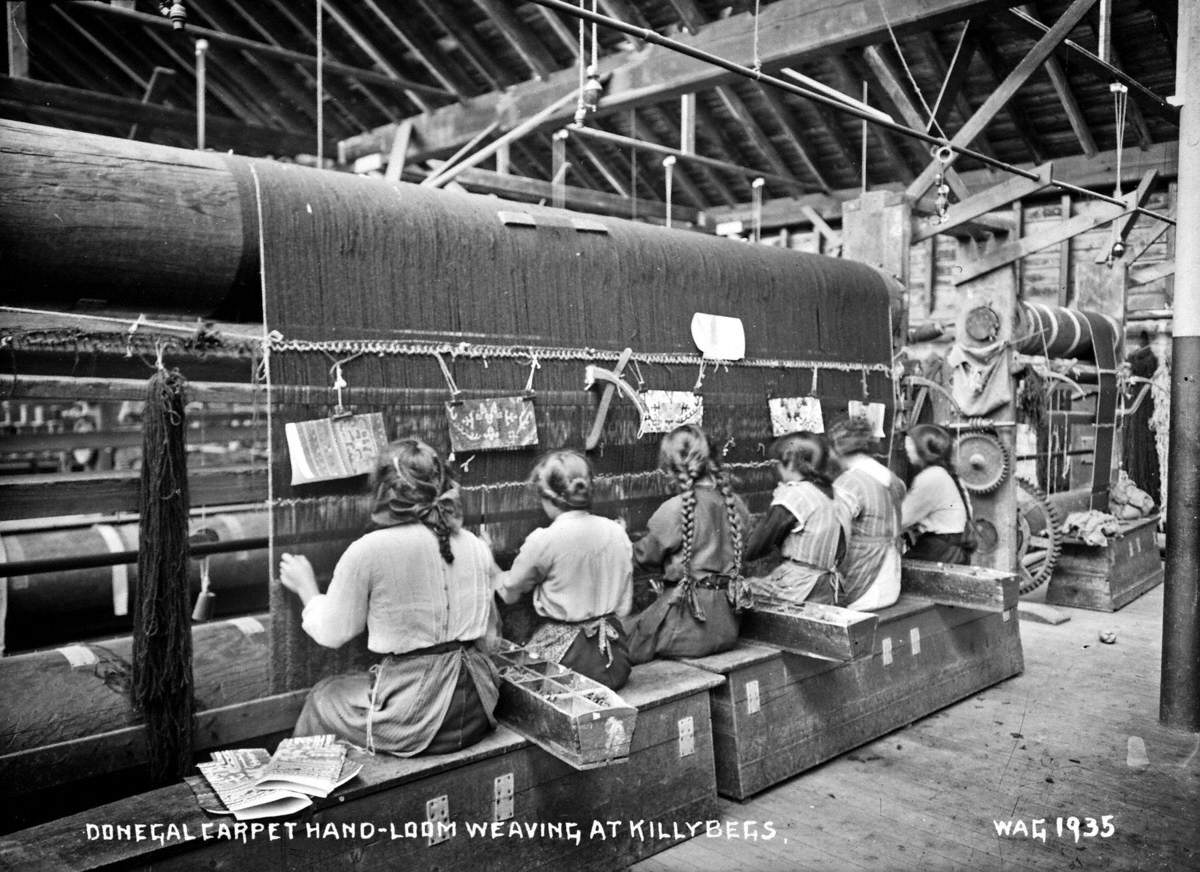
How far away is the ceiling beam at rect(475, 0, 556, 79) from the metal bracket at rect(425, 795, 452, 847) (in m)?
6.37

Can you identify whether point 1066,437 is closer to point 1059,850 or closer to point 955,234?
point 955,234

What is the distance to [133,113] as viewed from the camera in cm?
830

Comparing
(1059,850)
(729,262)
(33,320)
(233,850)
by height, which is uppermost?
(729,262)

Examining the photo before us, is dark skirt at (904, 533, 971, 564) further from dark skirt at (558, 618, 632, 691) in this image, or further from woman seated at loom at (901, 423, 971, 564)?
dark skirt at (558, 618, 632, 691)

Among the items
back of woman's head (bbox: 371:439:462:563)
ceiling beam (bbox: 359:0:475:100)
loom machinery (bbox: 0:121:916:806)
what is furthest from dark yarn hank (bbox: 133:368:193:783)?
ceiling beam (bbox: 359:0:475:100)

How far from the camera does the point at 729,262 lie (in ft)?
14.4

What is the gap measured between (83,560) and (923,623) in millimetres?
3587

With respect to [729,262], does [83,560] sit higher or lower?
lower

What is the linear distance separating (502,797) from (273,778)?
2.27 feet

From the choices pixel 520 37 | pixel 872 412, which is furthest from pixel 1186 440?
pixel 520 37

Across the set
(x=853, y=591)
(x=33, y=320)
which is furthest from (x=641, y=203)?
(x=33, y=320)

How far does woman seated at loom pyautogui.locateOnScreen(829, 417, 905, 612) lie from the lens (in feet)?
14.1

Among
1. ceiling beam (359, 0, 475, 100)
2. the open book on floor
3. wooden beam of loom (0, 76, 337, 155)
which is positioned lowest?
the open book on floor

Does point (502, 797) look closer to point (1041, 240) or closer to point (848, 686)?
point (848, 686)
